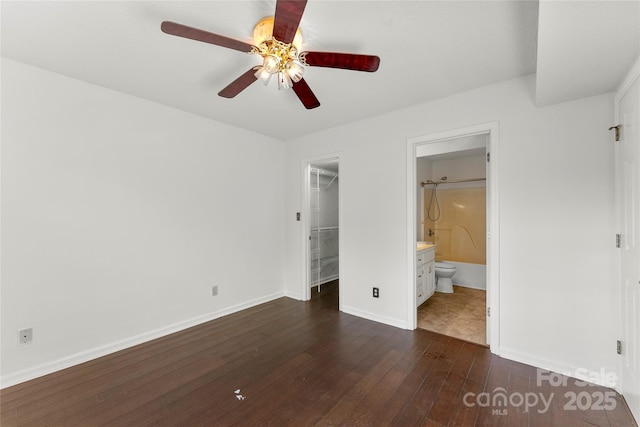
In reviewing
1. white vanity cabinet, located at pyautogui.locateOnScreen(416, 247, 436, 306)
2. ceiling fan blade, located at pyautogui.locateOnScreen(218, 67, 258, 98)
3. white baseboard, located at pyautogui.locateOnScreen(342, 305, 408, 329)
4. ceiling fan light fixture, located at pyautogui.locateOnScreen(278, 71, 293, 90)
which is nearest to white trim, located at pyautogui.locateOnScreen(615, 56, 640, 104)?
ceiling fan light fixture, located at pyautogui.locateOnScreen(278, 71, 293, 90)

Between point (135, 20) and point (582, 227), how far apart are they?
3.47 m

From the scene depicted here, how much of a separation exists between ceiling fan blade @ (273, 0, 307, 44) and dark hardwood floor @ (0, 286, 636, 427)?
7.49 feet

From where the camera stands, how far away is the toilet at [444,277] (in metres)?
4.20

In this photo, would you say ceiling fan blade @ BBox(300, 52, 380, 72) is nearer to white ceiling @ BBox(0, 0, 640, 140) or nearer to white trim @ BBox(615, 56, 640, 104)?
white ceiling @ BBox(0, 0, 640, 140)

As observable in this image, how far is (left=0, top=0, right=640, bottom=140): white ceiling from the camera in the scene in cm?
148

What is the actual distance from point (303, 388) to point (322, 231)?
304 centimetres

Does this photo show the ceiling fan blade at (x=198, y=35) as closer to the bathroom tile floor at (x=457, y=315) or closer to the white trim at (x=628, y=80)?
the white trim at (x=628, y=80)

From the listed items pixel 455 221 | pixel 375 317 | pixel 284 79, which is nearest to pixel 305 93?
pixel 284 79

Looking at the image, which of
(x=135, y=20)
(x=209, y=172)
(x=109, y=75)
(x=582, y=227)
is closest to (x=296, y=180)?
(x=209, y=172)

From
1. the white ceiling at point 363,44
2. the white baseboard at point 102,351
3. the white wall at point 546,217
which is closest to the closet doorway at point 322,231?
the white baseboard at point 102,351

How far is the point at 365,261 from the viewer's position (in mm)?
3301

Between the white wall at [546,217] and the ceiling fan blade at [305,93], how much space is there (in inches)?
49.1

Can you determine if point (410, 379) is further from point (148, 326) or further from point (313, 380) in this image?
point (148, 326)

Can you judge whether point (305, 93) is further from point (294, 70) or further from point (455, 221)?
point (455, 221)
